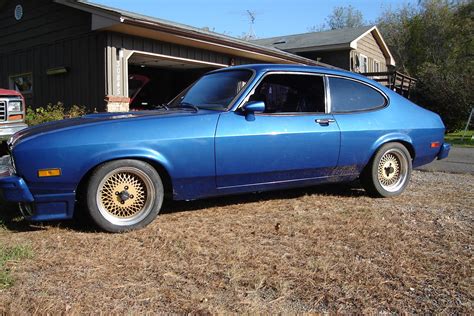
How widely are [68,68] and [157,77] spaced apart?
4.01 metres

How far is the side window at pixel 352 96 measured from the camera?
5.14 metres

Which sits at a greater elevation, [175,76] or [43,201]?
[175,76]

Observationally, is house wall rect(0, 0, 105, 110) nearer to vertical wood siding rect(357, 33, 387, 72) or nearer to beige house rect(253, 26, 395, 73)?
beige house rect(253, 26, 395, 73)

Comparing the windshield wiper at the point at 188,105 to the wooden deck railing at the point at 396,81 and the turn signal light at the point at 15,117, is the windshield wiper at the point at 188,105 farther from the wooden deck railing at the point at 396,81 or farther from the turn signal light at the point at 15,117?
the wooden deck railing at the point at 396,81

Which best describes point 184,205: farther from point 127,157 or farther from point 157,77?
point 157,77

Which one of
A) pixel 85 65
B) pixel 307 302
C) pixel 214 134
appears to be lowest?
pixel 307 302

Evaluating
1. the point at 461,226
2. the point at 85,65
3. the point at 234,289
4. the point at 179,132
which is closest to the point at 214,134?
the point at 179,132

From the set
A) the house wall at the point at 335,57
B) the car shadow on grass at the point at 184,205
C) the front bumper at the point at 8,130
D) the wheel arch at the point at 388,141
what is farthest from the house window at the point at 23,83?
the house wall at the point at 335,57

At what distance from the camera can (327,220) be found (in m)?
4.36

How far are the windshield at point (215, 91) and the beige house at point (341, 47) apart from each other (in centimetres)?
1942

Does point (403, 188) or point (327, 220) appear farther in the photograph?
point (403, 188)

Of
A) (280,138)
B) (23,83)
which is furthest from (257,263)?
(23,83)

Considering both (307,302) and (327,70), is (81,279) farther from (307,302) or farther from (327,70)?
(327,70)

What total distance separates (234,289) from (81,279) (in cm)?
99
